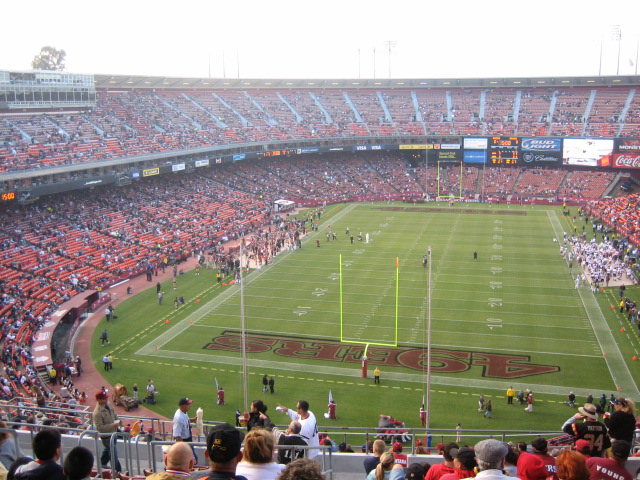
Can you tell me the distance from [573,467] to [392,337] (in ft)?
81.4

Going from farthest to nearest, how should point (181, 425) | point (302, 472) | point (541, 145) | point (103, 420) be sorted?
point (541, 145) < point (181, 425) < point (103, 420) < point (302, 472)

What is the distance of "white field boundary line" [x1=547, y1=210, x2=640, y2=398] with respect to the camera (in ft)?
80.0

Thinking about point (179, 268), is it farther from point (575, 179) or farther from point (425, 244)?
point (575, 179)

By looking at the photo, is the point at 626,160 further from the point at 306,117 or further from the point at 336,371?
the point at 336,371

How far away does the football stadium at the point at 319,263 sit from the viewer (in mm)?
21891

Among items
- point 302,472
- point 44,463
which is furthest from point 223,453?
point 44,463

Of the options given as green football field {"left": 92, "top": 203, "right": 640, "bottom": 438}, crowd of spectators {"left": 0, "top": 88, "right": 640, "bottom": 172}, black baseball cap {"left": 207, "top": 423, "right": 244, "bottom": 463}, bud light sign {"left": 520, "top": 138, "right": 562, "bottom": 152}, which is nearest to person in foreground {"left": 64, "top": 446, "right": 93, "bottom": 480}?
black baseball cap {"left": 207, "top": 423, "right": 244, "bottom": 463}

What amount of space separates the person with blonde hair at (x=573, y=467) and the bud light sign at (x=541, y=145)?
73.1 m

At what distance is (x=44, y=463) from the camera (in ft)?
18.2

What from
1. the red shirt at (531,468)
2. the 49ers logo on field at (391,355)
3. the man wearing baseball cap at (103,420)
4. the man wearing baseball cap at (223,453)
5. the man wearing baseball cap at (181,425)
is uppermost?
the man wearing baseball cap at (223,453)

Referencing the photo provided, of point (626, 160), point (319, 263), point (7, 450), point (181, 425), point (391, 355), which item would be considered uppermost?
point (7, 450)

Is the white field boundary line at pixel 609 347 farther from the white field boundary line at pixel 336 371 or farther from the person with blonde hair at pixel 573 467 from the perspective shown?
the person with blonde hair at pixel 573 467

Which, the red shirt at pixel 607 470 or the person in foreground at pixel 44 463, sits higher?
the person in foreground at pixel 44 463

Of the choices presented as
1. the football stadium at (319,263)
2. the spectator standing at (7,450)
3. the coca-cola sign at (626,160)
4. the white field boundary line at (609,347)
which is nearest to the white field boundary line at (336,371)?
the football stadium at (319,263)
